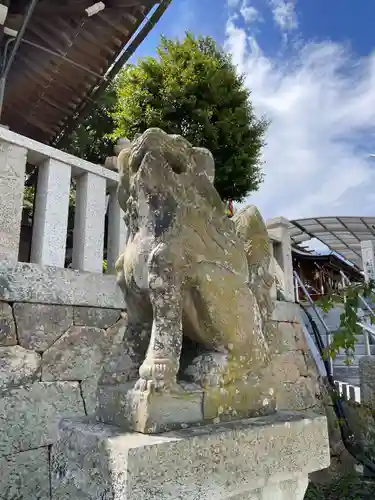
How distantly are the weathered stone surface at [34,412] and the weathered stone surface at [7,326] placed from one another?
11.6 inches

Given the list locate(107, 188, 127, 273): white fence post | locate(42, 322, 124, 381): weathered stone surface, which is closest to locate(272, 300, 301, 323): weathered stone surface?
locate(107, 188, 127, 273): white fence post

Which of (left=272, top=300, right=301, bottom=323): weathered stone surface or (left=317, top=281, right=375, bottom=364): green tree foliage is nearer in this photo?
(left=317, top=281, right=375, bottom=364): green tree foliage

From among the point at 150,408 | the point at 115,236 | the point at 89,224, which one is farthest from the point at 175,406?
the point at 115,236

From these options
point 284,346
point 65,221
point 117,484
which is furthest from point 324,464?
point 284,346

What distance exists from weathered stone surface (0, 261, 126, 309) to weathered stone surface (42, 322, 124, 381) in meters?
0.20

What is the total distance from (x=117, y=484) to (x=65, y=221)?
1888 mm

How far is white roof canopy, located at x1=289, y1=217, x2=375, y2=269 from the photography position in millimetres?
9172

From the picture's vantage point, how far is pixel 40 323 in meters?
2.50

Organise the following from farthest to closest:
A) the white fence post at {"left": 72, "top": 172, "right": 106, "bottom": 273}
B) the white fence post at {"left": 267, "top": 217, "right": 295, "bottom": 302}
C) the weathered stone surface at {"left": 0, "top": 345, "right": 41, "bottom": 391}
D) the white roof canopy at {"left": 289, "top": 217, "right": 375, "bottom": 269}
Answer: the white roof canopy at {"left": 289, "top": 217, "right": 375, "bottom": 269}
the white fence post at {"left": 267, "top": 217, "right": 295, "bottom": 302}
the white fence post at {"left": 72, "top": 172, "right": 106, "bottom": 273}
the weathered stone surface at {"left": 0, "top": 345, "right": 41, "bottom": 391}

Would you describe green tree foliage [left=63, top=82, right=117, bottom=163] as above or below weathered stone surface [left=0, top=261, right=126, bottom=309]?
above

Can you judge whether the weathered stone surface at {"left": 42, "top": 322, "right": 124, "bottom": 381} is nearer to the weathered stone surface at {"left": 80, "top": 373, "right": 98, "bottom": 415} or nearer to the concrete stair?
the weathered stone surface at {"left": 80, "top": 373, "right": 98, "bottom": 415}

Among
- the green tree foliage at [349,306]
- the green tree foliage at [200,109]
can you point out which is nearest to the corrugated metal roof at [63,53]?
the green tree foliage at [200,109]

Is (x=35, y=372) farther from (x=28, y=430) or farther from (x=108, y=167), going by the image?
(x=108, y=167)

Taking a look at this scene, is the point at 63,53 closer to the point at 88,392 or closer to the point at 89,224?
the point at 89,224
